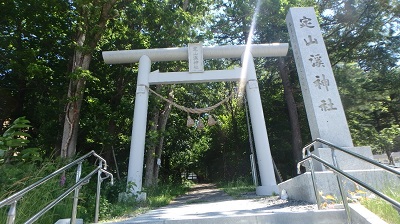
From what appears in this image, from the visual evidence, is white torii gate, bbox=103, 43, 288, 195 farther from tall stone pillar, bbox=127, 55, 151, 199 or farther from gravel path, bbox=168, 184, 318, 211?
gravel path, bbox=168, 184, 318, 211

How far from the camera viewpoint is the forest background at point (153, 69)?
334 inches

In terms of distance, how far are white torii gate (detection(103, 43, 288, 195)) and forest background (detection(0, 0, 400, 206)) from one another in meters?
1.15

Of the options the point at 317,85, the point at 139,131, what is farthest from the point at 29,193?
the point at 317,85

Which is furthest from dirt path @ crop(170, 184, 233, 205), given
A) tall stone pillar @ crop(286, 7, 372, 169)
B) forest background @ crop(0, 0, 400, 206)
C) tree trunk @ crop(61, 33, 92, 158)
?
tall stone pillar @ crop(286, 7, 372, 169)

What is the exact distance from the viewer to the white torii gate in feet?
26.0

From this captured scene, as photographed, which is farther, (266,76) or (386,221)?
(266,76)

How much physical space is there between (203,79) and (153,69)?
3.01 meters

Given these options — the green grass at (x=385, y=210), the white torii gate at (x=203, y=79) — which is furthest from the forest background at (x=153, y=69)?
the green grass at (x=385, y=210)

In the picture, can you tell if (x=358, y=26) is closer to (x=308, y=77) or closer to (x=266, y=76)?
(x=266, y=76)

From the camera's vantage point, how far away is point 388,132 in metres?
15.2

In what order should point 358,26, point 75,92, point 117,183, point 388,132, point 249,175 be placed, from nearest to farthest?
point 117,183, point 75,92, point 358,26, point 388,132, point 249,175

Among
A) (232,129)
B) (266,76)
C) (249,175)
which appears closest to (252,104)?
(266,76)

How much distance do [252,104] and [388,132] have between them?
35.6 ft

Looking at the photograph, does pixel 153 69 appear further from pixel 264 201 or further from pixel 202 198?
pixel 264 201
